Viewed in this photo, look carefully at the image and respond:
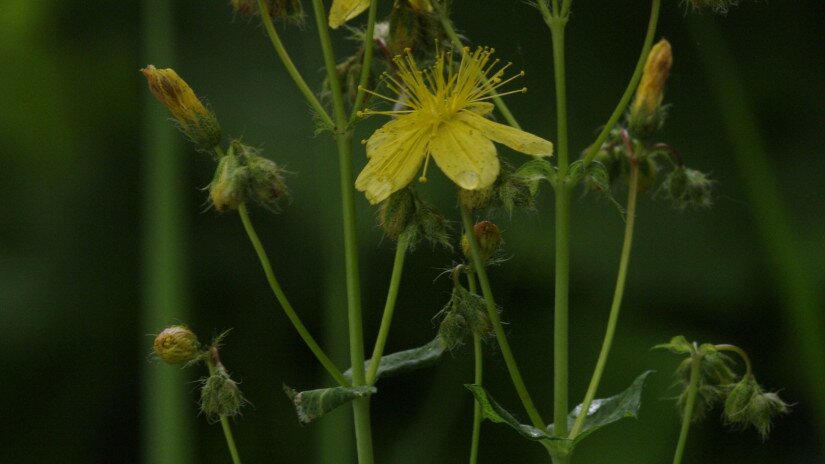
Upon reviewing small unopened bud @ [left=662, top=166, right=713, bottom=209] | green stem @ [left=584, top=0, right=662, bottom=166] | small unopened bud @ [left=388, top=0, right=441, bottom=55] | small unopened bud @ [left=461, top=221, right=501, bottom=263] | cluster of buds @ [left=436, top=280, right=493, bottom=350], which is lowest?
cluster of buds @ [left=436, top=280, right=493, bottom=350]

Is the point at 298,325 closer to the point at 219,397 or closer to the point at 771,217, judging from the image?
the point at 219,397

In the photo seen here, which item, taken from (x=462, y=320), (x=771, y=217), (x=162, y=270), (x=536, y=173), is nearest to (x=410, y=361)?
(x=462, y=320)

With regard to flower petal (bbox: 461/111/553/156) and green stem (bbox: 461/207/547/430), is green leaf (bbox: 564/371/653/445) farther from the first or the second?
flower petal (bbox: 461/111/553/156)

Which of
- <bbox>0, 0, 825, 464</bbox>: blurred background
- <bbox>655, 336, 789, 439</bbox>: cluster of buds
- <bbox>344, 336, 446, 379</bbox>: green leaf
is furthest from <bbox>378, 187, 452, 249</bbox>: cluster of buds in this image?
<bbox>0, 0, 825, 464</bbox>: blurred background

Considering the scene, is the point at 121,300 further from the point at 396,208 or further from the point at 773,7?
the point at 773,7

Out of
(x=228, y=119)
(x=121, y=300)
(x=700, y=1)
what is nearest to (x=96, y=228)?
(x=121, y=300)

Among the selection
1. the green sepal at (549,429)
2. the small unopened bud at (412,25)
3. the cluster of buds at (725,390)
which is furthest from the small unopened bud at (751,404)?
the small unopened bud at (412,25)

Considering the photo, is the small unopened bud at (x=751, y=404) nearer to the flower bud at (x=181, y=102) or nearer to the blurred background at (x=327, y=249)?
the blurred background at (x=327, y=249)
